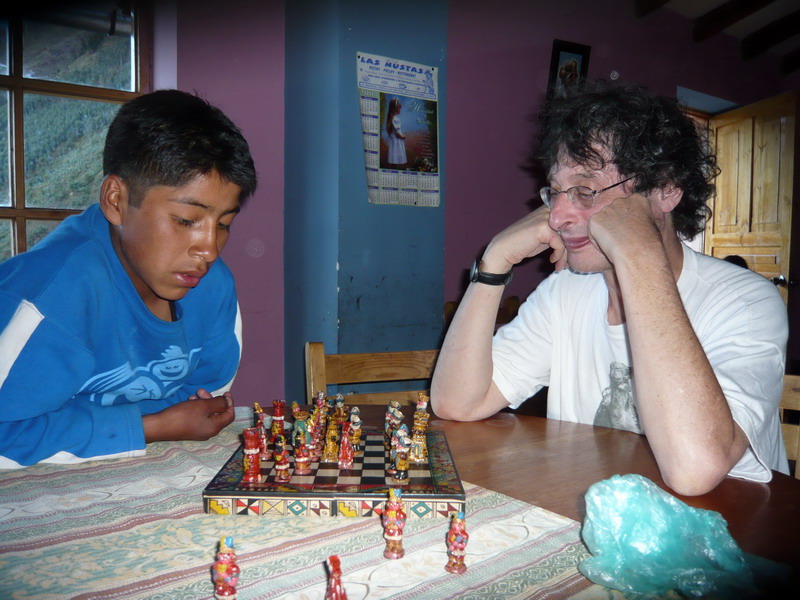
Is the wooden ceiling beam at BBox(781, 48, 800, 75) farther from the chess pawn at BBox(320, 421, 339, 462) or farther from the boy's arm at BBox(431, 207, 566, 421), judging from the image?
the chess pawn at BBox(320, 421, 339, 462)

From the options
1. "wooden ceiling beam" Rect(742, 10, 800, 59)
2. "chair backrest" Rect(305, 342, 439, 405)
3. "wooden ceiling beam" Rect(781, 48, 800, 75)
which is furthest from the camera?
"wooden ceiling beam" Rect(781, 48, 800, 75)

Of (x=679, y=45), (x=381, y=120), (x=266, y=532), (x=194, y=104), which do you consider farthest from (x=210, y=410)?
(x=679, y=45)

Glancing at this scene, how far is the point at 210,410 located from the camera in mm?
1396

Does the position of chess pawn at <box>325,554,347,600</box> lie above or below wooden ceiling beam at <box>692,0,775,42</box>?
below

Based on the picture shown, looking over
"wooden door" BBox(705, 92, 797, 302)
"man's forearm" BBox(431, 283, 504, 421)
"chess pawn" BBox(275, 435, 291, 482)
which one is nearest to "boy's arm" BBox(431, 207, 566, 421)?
"man's forearm" BBox(431, 283, 504, 421)

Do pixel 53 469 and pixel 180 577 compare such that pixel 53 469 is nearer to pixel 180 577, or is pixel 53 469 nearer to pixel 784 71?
pixel 180 577

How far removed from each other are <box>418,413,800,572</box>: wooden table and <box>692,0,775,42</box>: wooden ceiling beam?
5.86 metres

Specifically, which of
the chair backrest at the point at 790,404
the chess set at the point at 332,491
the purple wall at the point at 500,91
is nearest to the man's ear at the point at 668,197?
the chair backrest at the point at 790,404

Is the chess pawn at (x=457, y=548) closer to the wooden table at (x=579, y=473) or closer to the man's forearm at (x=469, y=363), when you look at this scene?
the wooden table at (x=579, y=473)

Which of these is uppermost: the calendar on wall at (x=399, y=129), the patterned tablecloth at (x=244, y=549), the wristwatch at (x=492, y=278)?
the calendar on wall at (x=399, y=129)

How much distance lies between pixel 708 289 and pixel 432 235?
2.31 metres

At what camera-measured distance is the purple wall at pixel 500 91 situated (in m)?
4.31

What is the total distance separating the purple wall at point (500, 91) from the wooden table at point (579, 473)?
289 centimetres

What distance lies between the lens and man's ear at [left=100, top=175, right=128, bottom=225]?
1513 millimetres
